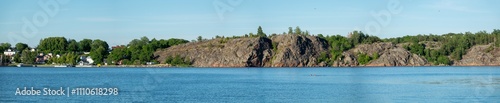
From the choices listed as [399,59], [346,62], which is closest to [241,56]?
[346,62]

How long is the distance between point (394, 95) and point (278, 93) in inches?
357

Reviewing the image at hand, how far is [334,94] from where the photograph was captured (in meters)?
58.4

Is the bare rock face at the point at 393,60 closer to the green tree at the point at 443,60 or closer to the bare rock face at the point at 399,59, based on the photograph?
the bare rock face at the point at 399,59

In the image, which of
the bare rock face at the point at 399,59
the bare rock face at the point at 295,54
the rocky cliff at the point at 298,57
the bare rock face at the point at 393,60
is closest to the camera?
the bare rock face at the point at 295,54

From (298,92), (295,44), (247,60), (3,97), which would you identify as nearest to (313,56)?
(295,44)

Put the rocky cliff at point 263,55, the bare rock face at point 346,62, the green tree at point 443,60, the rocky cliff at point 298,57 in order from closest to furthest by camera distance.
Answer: the rocky cliff at point 298,57 → the rocky cliff at point 263,55 → the green tree at point 443,60 → the bare rock face at point 346,62

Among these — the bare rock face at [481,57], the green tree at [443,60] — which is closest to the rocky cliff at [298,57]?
the bare rock face at [481,57]

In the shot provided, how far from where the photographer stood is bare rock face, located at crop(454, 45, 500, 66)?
190 meters

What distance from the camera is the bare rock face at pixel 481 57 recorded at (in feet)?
625

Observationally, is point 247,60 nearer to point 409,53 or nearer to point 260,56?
point 260,56

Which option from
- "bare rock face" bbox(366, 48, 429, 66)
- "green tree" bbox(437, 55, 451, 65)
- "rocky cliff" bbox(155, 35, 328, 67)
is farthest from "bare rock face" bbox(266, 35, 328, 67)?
"green tree" bbox(437, 55, 451, 65)

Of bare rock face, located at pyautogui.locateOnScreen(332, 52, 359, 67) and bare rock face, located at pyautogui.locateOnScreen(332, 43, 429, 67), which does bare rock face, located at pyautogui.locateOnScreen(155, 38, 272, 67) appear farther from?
bare rock face, located at pyautogui.locateOnScreen(332, 43, 429, 67)

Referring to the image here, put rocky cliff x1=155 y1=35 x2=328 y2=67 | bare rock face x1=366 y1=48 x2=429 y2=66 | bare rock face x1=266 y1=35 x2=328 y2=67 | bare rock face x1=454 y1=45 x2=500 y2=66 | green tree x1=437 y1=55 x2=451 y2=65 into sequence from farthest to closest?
green tree x1=437 y1=55 x2=451 y2=65 → bare rock face x1=366 y1=48 x2=429 y2=66 → rocky cliff x1=155 y1=35 x2=328 y2=67 → bare rock face x1=266 y1=35 x2=328 y2=67 → bare rock face x1=454 y1=45 x2=500 y2=66

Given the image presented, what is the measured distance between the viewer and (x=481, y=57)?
191750 millimetres
